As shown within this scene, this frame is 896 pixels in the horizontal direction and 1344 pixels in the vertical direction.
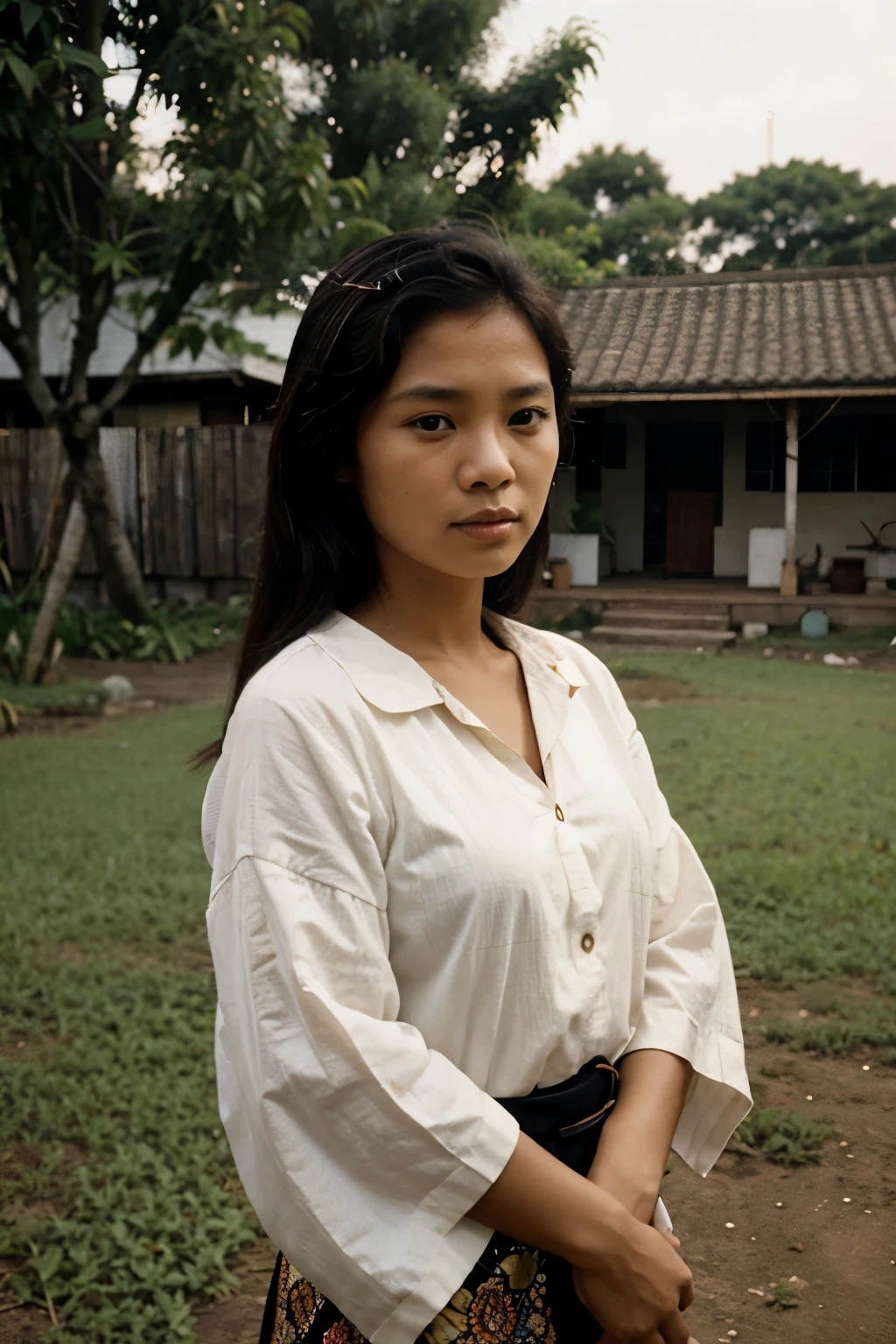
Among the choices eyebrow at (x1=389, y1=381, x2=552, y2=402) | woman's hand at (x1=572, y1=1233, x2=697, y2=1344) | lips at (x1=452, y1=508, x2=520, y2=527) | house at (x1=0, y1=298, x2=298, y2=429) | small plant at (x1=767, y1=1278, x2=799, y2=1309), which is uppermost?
house at (x1=0, y1=298, x2=298, y2=429)

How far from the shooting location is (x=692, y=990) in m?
1.03

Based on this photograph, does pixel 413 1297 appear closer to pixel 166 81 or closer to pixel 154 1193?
pixel 154 1193

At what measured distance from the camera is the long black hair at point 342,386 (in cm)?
92

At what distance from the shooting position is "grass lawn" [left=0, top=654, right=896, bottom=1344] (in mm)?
1897

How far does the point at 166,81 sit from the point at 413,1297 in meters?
1.89

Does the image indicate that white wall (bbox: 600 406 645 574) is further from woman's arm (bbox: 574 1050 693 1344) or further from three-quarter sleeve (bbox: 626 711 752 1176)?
woman's arm (bbox: 574 1050 693 1344)

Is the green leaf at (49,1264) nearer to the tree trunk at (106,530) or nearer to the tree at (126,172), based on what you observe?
the tree at (126,172)

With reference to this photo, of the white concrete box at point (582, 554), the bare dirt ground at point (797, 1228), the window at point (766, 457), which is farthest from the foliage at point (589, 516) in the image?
the bare dirt ground at point (797, 1228)

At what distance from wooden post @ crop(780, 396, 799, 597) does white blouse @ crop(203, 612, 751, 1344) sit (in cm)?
457

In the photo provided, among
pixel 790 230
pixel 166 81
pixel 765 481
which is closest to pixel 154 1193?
pixel 166 81

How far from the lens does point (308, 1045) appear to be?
79 cm

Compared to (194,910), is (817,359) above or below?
above

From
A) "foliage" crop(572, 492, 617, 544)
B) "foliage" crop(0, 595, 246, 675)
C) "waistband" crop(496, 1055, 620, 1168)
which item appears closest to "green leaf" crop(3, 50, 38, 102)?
"waistband" crop(496, 1055, 620, 1168)

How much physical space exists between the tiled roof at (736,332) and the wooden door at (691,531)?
0.51 m
